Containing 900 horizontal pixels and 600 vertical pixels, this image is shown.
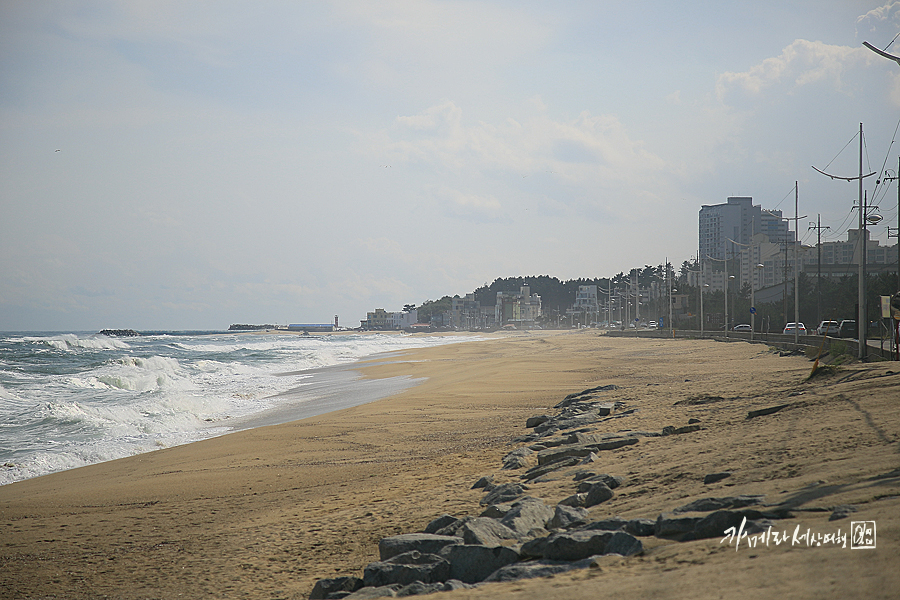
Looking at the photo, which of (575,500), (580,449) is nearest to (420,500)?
(575,500)

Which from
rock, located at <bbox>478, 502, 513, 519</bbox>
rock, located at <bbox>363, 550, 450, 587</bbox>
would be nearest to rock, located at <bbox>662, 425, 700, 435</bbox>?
rock, located at <bbox>478, 502, 513, 519</bbox>

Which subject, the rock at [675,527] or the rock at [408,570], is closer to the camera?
the rock at [675,527]

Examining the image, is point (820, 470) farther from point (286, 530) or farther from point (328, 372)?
point (328, 372)

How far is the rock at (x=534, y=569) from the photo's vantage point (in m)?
4.16

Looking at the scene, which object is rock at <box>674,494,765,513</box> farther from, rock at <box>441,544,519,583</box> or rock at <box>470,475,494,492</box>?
rock at <box>470,475,494,492</box>

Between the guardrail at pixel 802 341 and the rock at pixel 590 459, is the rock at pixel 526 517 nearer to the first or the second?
the rock at pixel 590 459

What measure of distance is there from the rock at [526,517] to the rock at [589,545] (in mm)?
742

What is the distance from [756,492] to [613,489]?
5.25 feet

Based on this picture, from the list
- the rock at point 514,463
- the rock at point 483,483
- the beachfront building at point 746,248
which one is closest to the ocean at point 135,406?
the rock at point 483,483

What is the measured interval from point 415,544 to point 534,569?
1372 mm

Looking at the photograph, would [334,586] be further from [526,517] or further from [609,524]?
[609,524]

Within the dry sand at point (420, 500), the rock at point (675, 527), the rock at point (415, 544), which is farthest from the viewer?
the rock at point (415, 544)

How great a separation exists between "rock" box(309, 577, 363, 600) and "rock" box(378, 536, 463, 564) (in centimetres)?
46

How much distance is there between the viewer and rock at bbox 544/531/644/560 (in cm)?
431
